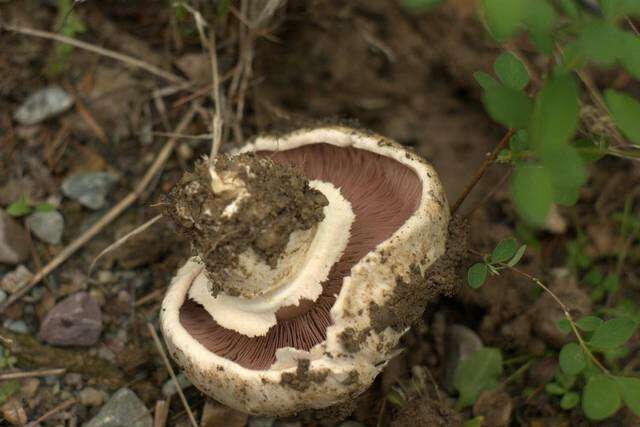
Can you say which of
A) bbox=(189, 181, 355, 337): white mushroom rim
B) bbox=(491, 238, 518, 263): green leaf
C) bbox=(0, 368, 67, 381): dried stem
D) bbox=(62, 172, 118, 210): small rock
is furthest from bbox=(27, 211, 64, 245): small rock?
bbox=(491, 238, 518, 263): green leaf

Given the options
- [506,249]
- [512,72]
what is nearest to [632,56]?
[512,72]

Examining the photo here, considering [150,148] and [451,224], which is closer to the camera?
[451,224]

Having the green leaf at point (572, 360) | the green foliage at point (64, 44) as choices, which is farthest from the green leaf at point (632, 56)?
the green foliage at point (64, 44)

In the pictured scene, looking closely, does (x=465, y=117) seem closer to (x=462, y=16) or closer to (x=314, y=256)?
(x=462, y=16)

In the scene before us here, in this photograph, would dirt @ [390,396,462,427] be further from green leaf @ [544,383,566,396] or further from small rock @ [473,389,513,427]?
green leaf @ [544,383,566,396]

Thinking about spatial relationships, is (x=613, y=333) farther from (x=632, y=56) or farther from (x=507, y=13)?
(x=507, y=13)

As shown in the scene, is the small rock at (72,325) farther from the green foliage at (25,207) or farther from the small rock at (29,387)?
the green foliage at (25,207)

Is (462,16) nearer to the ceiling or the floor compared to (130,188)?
nearer to the ceiling

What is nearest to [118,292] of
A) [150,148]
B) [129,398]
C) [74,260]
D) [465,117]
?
[74,260]
